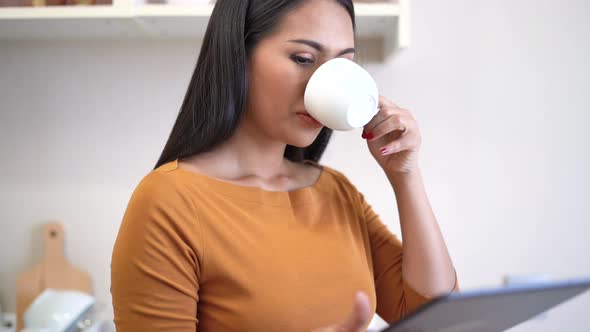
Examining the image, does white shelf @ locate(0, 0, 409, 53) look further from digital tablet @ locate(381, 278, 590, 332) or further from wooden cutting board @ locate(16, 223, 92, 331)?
digital tablet @ locate(381, 278, 590, 332)

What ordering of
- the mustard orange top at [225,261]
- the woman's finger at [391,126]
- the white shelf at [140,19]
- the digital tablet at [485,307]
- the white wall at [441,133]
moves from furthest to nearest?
1. the white wall at [441,133]
2. the white shelf at [140,19]
3. the woman's finger at [391,126]
4. the mustard orange top at [225,261]
5. the digital tablet at [485,307]

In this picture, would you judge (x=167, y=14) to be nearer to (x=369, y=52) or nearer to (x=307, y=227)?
(x=369, y=52)

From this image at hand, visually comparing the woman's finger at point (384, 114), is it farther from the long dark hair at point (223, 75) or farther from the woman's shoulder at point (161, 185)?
the woman's shoulder at point (161, 185)

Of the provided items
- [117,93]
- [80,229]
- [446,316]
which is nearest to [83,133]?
[117,93]

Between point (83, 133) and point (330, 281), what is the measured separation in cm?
102

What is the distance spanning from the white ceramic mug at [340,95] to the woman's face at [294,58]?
2 cm

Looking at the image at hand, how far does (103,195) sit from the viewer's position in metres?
1.51

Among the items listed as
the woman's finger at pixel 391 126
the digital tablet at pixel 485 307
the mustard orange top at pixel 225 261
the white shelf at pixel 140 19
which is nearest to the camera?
the digital tablet at pixel 485 307

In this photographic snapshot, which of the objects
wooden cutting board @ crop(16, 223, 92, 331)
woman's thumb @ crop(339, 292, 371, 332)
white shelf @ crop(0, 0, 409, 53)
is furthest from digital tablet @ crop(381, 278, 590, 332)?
wooden cutting board @ crop(16, 223, 92, 331)

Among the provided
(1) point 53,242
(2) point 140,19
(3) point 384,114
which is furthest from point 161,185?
(1) point 53,242

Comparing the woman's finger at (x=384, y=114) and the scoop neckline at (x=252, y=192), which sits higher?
the woman's finger at (x=384, y=114)

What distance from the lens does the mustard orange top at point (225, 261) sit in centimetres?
65

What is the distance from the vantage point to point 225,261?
27.0 inches

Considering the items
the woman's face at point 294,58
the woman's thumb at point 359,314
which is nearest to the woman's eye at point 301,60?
the woman's face at point 294,58
